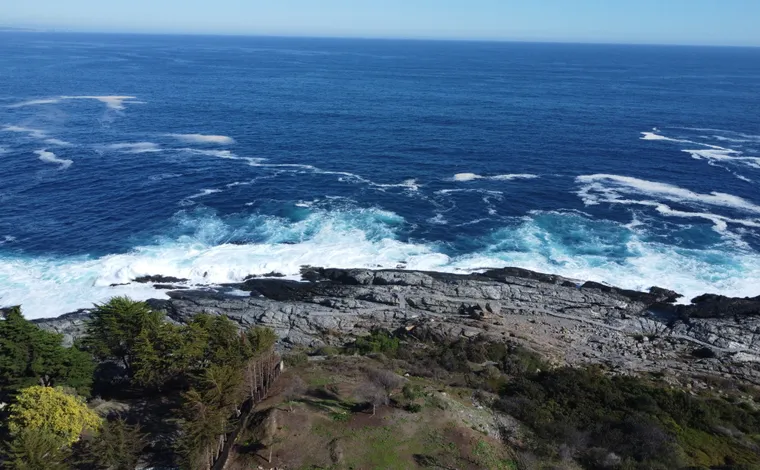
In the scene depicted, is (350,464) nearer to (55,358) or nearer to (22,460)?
(22,460)

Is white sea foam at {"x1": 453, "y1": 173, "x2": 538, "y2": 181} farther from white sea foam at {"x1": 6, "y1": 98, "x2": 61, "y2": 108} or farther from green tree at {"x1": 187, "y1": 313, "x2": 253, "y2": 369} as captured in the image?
white sea foam at {"x1": 6, "y1": 98, "x2": 61, "y2": 108}

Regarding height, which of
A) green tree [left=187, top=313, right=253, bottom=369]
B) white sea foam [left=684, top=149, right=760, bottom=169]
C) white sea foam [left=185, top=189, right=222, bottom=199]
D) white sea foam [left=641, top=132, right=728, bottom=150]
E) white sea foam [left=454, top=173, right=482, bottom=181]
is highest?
white sea foam [left=641, top=132, right=728, bottom=150]

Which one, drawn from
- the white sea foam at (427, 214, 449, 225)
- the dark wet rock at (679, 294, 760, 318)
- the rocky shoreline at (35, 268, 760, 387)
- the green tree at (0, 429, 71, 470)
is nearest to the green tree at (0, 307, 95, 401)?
the green tree at (0, 429, 71, 470)

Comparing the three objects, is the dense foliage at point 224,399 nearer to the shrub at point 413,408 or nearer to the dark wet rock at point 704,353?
the shrub at point 413,408

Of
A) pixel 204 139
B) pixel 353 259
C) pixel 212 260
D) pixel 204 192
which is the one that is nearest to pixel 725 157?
pixel 353 259

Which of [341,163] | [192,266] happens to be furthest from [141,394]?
[341,163]
